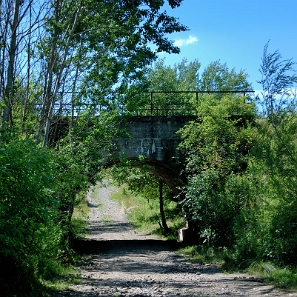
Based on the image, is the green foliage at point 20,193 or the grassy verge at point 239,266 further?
the grassy verge at point 239,266

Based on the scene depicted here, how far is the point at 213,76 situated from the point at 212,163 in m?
46.0

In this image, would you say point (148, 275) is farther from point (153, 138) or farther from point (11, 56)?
point (153, 138)

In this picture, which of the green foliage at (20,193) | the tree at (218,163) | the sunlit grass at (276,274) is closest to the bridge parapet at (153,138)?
the tree at (218,163)

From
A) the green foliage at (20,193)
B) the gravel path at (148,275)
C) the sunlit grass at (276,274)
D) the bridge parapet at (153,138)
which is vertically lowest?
the gravel path at (148,275)

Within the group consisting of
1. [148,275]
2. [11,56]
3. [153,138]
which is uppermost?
[11,56]

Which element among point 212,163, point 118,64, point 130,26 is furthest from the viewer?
point 212,163

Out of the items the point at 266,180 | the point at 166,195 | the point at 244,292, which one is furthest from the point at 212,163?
the point at 166,195

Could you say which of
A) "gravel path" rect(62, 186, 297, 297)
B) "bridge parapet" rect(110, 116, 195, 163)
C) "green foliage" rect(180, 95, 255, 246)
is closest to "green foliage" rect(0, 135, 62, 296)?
"gravel path" rect(62, 186, 297, 297)

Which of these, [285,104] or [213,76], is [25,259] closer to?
[285,104]

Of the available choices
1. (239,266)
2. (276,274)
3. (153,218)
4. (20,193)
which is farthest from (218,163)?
(153,218)

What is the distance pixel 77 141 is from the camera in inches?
538

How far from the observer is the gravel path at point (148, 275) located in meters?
9.43

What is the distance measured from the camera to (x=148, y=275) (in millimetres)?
12266

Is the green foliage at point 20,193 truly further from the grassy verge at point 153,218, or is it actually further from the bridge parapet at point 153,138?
the grassy verge at point 153,218
